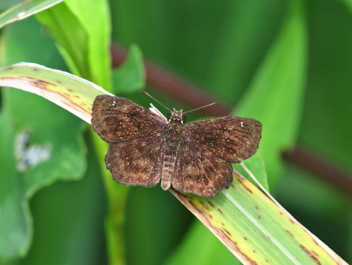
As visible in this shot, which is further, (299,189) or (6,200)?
(299,189)

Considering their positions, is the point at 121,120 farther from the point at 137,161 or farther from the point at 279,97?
the point at 279,97

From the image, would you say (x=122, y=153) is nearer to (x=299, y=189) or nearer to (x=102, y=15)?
(x=102, y=15)

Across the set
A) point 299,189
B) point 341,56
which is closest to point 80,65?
point 299,189

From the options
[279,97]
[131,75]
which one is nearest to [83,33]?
[131,75]

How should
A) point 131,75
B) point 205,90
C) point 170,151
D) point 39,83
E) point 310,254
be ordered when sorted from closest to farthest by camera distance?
1. point 310,254
2. point 39,83
3. point 170,151
4. point 131,75
5. point 205,90

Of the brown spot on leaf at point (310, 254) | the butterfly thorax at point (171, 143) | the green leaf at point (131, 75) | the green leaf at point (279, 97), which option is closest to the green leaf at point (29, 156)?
the green leaf at point (131, 75)

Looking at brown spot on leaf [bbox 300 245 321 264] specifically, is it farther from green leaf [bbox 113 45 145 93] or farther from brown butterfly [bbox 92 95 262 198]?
green leaf [bbox 113 45 145 93]

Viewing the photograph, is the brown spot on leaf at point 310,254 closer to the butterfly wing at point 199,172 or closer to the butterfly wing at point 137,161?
the butterfly wing at point 199,172
